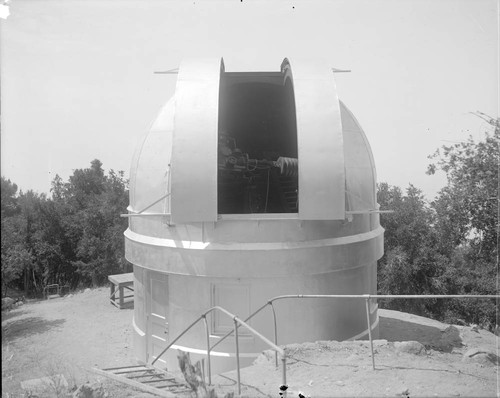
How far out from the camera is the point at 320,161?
882 centimetres

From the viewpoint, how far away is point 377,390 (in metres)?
6.27

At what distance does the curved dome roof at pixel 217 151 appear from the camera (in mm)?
8828

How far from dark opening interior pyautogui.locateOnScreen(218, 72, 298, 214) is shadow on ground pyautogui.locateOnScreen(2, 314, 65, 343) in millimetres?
8297

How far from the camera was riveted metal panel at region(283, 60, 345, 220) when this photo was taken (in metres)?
8.82

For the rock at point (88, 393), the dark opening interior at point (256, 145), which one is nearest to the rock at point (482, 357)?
the dark opening interior at point (256, 145)

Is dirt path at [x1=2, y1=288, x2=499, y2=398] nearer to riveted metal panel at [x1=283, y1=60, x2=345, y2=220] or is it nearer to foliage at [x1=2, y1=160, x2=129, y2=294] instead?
riveted metal panel at [x1=283, y1=60, x2=345, y2=220]

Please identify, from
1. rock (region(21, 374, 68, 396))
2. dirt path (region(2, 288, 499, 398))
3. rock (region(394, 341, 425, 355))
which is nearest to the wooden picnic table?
dirt path (region(2, 288, 499, 398))

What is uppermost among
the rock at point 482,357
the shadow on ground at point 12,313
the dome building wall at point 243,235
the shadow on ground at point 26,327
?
the dome building wall at point 243,235

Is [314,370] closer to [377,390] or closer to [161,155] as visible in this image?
[377,390]

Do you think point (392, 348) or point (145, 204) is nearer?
point (392, 348)

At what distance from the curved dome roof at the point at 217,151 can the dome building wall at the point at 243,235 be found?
2 cm

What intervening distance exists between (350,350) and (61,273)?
87.6ft

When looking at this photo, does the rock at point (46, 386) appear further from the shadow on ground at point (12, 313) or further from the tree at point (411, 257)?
the tree at point (411, 257)

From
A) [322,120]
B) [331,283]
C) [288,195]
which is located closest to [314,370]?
[331,283]
